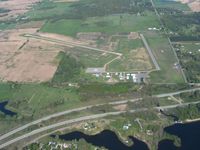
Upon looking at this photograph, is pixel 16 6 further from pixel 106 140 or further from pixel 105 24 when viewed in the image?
pixel 106 140

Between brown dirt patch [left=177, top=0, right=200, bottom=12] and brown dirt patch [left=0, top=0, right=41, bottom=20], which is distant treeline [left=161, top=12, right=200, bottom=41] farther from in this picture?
brown dirt patch [left=0, top=0, right=41, bottom=20]

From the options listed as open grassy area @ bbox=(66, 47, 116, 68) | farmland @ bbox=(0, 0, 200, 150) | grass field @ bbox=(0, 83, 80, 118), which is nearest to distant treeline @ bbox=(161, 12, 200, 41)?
A: farmland @ bbox=(0, 0, 200, 150)

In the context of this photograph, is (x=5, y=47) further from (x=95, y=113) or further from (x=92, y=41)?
(x=95, y=113)

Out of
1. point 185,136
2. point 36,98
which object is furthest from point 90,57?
point 185,136

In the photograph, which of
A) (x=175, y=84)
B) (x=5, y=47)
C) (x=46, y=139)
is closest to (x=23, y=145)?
(x=46, y=139)

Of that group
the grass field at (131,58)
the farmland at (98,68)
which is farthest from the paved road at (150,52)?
the grass field at (131,58)
